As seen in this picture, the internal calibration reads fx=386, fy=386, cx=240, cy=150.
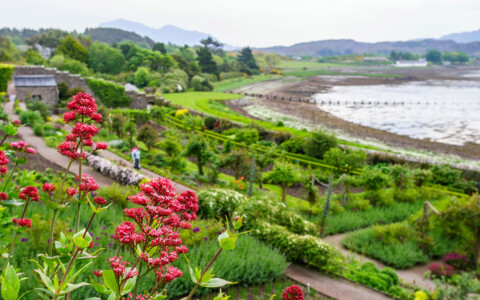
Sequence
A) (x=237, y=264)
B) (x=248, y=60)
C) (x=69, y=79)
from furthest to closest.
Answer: (x=248, y=60)
(x=69, y=79)
(x=237, y=264)

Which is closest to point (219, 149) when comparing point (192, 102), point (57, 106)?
point (57, 106)

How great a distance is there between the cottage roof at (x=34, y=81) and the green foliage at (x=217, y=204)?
21.3m

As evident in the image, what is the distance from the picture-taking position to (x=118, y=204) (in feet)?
30.1

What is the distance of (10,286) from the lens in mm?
1458

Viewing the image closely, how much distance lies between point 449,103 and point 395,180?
34.0 m

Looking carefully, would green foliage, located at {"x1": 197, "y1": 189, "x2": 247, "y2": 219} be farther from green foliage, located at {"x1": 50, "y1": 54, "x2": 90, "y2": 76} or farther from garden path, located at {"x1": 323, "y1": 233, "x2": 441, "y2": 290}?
green foliage, located at {"x1": 50, "y1": 54, "x2": 90, "y2": 76}

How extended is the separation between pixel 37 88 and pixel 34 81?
2.80 feet

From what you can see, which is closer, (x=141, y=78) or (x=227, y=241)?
(x=227, y=241)

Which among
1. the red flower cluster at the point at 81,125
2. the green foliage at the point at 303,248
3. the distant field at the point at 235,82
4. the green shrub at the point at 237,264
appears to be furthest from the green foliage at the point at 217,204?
the distant field at the point at 235,82

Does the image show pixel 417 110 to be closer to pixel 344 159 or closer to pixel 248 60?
pixel 344 159

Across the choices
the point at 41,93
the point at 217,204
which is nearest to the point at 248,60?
the point at 41,93

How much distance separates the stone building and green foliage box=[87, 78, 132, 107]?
12.1 feet

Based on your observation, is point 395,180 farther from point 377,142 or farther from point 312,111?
point 312,111

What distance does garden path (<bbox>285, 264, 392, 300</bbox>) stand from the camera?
691cm
